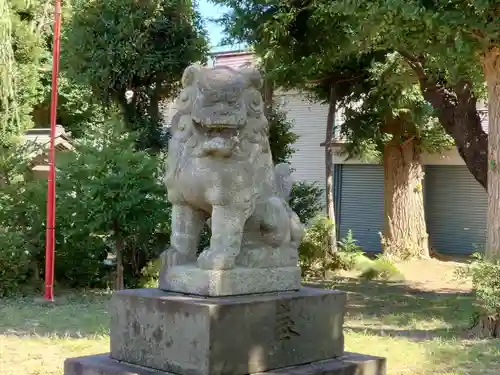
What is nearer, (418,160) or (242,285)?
(242,285)

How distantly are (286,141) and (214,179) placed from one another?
9966 mm

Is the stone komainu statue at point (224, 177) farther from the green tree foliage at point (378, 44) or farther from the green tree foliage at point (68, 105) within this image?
the green tree foliage at point (68, 105)

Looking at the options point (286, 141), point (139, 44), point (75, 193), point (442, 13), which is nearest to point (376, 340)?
point (442, 13)

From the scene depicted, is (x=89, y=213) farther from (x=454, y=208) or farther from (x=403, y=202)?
(x=454, y=208)

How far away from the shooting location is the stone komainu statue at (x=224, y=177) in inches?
176

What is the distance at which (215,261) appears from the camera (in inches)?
173

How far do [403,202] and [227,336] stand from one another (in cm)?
1403

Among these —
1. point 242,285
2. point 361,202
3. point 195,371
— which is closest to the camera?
point 195,371

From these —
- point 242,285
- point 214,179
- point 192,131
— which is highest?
point 192,131

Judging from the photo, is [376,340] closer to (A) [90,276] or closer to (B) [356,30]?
(B) [356,30]

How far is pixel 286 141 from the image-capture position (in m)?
14.4

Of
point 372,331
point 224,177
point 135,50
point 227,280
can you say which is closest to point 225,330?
point 227,280

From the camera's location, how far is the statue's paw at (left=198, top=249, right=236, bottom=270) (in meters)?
4.41

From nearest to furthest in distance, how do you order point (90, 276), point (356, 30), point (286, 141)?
1. point (356, 30)
2. point (90, 276)
3. point (286, 141)
